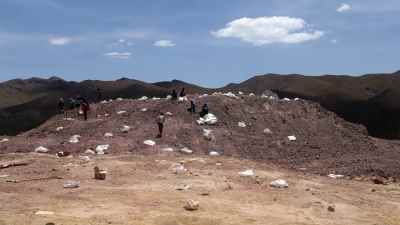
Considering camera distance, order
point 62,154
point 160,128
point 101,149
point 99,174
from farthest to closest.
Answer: point 160,128 → point 101,149 → point 62,154 → point 99,174

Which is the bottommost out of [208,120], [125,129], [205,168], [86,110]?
[205,168]

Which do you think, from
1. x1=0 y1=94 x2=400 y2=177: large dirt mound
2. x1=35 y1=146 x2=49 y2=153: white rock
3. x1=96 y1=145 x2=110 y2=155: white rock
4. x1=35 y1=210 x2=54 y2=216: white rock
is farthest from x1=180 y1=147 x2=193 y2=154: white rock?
x1=35 y1=210 x2=54 y2=216: white rock

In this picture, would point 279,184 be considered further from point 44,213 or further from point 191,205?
point 44,213

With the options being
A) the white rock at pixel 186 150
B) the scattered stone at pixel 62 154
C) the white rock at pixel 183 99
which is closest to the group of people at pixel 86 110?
the white rock at pixel 183 99

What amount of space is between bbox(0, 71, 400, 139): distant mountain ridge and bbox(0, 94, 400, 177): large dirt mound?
33.5m

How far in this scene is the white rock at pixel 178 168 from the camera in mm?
19906

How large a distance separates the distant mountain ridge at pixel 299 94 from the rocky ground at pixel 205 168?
35.5 metres

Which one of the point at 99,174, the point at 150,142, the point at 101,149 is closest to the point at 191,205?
Answer: the point at 99,174

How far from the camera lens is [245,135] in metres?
31.4

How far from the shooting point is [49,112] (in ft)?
306

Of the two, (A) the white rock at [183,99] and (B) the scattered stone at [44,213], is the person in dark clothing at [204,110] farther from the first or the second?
(B) the scattered stone at [44,213]

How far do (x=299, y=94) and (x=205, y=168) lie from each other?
228 feet

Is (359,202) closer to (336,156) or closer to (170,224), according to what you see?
(170,224)

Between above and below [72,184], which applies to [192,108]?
above
